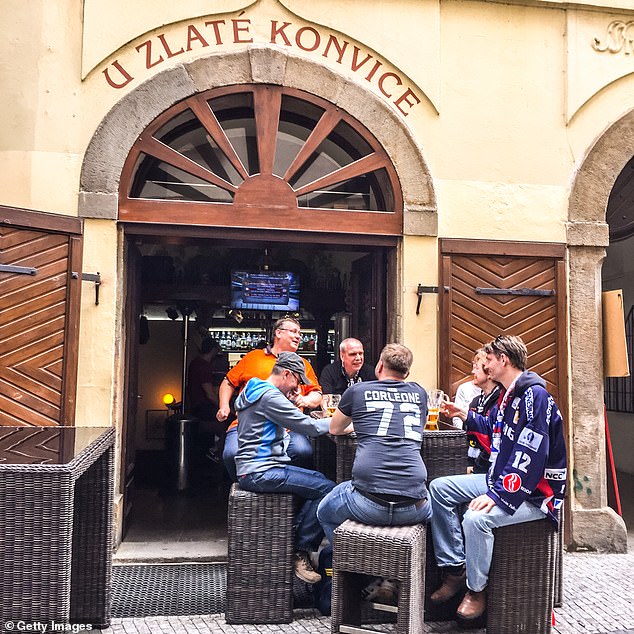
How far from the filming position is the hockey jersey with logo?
395 centimetres

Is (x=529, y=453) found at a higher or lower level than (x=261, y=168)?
lower

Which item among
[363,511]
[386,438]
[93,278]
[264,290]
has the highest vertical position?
[264,290]

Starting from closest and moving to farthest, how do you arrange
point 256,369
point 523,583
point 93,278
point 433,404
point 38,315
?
1. point 523,583
2. point 433,404
3. point 38,315
4. point 93,278
5. point 256,369

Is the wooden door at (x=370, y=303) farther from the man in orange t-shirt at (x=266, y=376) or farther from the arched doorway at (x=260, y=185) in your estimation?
the man in orange t-shirt at (x=266, y=376)

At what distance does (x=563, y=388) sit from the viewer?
20.9ft

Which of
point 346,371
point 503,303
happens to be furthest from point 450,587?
point 503,303

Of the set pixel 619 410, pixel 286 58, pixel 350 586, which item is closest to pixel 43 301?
pixel 286 58

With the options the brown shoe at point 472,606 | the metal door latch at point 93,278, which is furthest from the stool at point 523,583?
the metal door latch at point 93,278

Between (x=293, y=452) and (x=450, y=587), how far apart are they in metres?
1.40

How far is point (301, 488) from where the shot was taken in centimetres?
452

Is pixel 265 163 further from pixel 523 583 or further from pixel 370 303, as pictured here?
pixel 523 583

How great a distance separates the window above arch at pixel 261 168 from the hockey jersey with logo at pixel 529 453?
257cm

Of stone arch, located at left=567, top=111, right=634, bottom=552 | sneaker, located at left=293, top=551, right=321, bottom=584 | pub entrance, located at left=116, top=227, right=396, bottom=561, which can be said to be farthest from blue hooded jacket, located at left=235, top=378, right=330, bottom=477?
stone arch, located at left=567, top=111, right=634, bottom=552

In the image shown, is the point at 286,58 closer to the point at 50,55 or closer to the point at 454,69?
the point at 454,69
